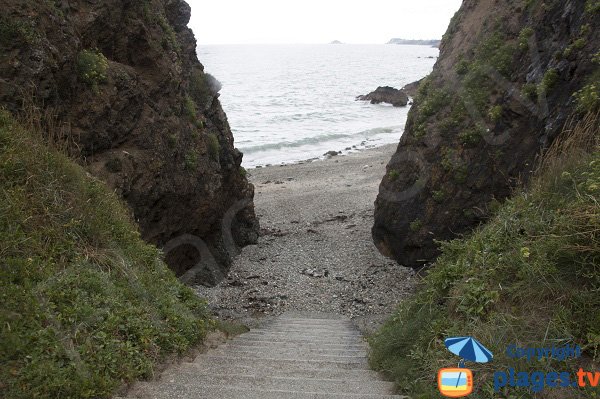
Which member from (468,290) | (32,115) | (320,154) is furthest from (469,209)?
(320,154)

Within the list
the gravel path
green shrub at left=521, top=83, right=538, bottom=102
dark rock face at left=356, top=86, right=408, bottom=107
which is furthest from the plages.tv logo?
dark rock face at left=356, top=86, right=408, bottom=107

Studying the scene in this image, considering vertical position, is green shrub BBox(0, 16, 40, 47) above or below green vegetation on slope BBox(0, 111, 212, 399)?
above

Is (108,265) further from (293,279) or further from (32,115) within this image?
(293,279)

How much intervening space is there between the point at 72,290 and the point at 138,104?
18.5 ft

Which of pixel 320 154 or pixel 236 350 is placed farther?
pixel 320 154

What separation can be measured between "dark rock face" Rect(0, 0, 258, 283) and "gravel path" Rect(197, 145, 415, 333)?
1232 millimetres

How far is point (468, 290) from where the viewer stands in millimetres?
5398

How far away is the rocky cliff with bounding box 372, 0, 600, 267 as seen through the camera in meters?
9.65

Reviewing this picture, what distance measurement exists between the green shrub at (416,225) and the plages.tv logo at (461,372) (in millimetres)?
8613

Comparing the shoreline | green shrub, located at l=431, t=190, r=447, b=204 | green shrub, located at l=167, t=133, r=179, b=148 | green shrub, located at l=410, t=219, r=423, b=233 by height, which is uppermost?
green shrub, located at l=167, t=133, r=179, b=148

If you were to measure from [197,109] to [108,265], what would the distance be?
792cm

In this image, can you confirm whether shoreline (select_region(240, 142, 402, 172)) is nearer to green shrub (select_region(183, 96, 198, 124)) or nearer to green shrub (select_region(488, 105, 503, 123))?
green shrub (select_region(183, 96, 198, 124))

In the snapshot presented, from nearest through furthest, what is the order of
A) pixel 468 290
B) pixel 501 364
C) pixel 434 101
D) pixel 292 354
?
pixel 501 364, pixel 468 290, pixel 292 354, pixel 434 101

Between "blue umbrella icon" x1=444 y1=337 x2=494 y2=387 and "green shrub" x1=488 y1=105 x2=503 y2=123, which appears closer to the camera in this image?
"blue umbrella icon" x1=444 y1=337 x2=494 y2=387
